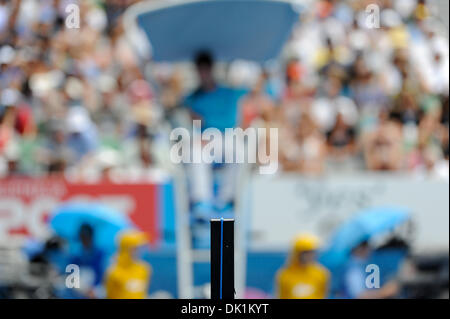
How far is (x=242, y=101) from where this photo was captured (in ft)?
19.2

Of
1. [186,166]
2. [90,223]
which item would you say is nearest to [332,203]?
[186,166]

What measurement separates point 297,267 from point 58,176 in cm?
171

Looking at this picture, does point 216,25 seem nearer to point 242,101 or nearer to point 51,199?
point 242,101

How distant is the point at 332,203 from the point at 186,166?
1037 mm

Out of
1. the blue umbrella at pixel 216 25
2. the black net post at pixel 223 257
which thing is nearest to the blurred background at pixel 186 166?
the blue umbrella at pixel 216 25

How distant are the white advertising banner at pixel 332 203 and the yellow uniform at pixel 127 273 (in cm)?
74

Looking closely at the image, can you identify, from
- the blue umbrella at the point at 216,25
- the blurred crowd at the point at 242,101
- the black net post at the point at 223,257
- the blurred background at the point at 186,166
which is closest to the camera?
the black net post at the point at 223,257

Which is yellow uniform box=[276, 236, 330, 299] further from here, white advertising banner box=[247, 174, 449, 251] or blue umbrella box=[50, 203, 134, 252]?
blue umbrella box=[50, 203, 134, 252]

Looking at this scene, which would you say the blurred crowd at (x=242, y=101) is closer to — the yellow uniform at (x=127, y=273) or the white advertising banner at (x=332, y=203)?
the white advertising banner at (x=332, y=203)

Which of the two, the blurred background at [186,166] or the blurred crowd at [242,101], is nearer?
the blurred background at [186,166]

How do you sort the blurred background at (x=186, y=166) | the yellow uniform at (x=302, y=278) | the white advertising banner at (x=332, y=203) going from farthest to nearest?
the white advertising banner at (x=332, y=203) → the blurred background at (x=186, y=166) → the yellow uniform at (x=302, y=278)

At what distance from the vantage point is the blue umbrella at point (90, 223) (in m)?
5.54

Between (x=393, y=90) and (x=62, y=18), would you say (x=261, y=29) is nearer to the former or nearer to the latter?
(x=393, y=90)
